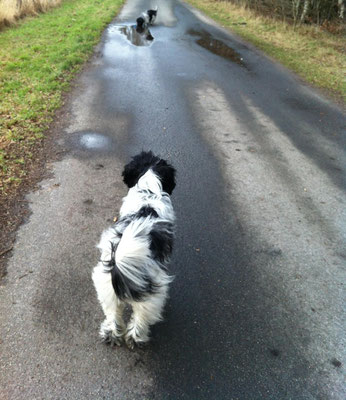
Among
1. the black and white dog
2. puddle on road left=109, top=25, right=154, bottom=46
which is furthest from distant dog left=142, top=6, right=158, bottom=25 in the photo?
the black and white dog

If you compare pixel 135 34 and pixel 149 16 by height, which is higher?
pixel 149 16

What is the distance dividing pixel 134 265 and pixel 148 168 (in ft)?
4.72

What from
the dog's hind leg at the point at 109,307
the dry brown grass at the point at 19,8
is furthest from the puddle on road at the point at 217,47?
the dog's hind leg at the point at 109,307

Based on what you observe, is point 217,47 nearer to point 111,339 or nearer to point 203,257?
point 203,257

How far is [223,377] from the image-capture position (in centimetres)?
288

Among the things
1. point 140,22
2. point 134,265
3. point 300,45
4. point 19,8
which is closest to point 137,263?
point 134,265

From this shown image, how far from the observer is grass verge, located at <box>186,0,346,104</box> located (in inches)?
423

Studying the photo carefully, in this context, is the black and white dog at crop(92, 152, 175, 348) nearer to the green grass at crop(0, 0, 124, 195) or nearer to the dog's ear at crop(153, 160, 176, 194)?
the dog's ear at crop(153, 160, 176, 194)

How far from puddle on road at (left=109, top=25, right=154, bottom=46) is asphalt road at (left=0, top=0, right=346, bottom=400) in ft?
20.8

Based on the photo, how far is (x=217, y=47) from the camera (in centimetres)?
1348

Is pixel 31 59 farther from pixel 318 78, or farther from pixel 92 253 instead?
pixel 318 78

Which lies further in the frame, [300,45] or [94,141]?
[300,45]

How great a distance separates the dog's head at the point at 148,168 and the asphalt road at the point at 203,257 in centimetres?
104

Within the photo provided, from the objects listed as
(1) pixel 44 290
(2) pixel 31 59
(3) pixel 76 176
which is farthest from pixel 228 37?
(1) pixel 44 290
